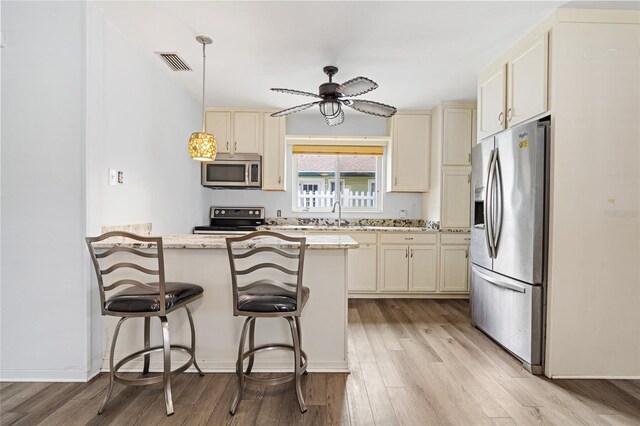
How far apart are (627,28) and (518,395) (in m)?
2.49

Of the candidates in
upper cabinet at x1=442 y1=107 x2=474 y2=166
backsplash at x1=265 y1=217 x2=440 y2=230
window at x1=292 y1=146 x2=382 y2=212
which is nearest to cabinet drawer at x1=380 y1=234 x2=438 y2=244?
backsplash at x1=265 y1=217 x2=440 y2=230

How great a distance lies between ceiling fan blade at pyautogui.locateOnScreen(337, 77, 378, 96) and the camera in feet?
7.63

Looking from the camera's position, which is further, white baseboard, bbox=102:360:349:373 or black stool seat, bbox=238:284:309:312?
white baseboard, bbox=102:360:349:373

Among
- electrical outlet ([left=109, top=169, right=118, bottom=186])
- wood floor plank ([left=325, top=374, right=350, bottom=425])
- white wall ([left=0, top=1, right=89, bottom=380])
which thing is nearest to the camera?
wood floor plank ([left=325, top=374, right=350, bottom=425])

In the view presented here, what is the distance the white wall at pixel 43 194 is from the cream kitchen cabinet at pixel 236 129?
7.22 feet

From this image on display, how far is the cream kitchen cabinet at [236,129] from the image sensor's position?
14.0 ft

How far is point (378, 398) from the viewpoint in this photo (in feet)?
6.15

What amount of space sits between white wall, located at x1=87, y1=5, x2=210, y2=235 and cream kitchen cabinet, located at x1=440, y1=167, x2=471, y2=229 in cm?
314

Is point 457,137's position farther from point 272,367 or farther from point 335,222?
point 272,367

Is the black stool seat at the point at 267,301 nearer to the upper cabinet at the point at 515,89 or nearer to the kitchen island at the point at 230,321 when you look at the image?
the kitchen island at the point at 230,321

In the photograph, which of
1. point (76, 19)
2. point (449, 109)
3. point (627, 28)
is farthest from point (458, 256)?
point (76, 19)

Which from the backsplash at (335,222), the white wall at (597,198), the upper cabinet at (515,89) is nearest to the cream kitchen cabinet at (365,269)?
the backsplash at (335,222)

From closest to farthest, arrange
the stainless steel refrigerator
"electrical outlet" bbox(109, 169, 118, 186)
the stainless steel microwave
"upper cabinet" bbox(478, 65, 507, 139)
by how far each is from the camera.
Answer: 1. the stainless steel refrigerator
2. "electrical outlet" bbox(109, 169, 118, 186)
3. "upper cabinet" bbox(478, 65, 507, 139)
4. the stainless steel microwave

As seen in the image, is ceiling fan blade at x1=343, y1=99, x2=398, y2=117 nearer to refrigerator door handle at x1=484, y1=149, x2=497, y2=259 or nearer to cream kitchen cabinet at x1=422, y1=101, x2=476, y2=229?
refrigerator door handle at x1=484, y1=149, x2=497, y2=259
